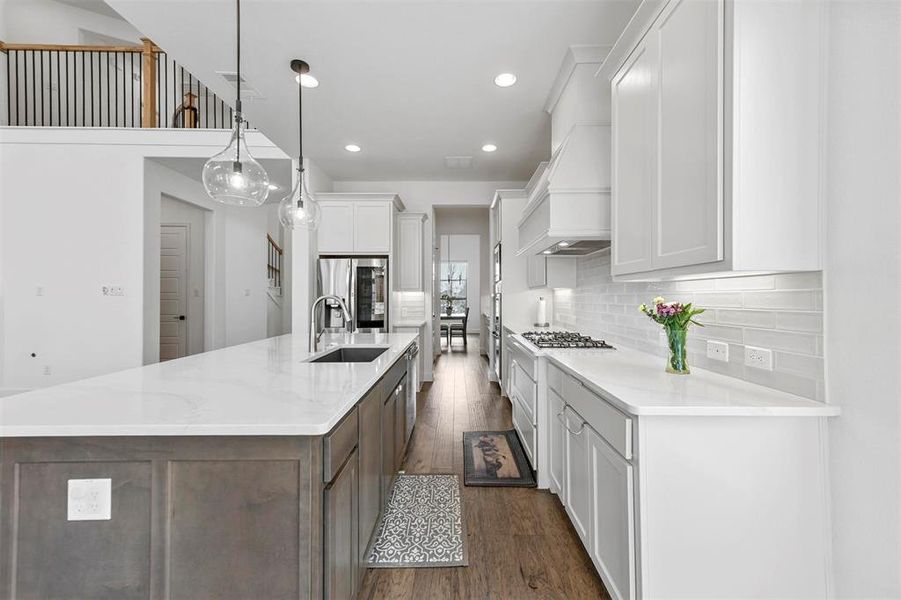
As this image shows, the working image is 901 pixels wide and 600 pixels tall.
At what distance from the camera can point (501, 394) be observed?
184 inches

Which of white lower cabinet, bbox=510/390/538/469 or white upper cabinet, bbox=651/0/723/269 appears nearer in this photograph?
white upper cabinet, bbox=651/0/723/269

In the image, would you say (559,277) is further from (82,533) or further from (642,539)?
(82,533)

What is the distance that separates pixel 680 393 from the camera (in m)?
1.37

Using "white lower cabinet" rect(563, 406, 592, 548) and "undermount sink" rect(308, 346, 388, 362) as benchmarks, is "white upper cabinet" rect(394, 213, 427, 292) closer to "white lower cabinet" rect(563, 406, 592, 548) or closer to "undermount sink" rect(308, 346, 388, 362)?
"undermount sink" rect(308, 346, 388, 362)

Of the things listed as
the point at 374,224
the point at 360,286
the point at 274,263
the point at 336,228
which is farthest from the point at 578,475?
the point at 274,263

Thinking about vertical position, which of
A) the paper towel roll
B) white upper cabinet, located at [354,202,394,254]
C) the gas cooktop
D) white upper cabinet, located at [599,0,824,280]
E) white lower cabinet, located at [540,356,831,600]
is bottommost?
white lower cabinet, located at [540,356,831,600]

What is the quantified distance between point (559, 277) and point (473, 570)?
2.55 metres

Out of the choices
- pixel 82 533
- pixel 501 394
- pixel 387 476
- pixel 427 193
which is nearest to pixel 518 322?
pixel 501 394

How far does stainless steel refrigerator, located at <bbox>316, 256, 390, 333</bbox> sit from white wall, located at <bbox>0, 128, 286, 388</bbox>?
152 centimetres

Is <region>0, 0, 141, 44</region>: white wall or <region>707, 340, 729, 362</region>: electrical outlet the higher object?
<region>0, 0, 141, 44</region>: white wall

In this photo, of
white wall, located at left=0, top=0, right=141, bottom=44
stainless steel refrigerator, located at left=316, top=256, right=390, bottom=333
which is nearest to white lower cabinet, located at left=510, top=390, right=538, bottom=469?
stainless steel refrigerator, located at left=316, top=256, right=390, bottom=333

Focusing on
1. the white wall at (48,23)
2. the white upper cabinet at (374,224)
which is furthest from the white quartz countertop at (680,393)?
the white wall at (48,23)

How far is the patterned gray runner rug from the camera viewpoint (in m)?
1.81

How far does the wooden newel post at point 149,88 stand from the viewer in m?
4.70
